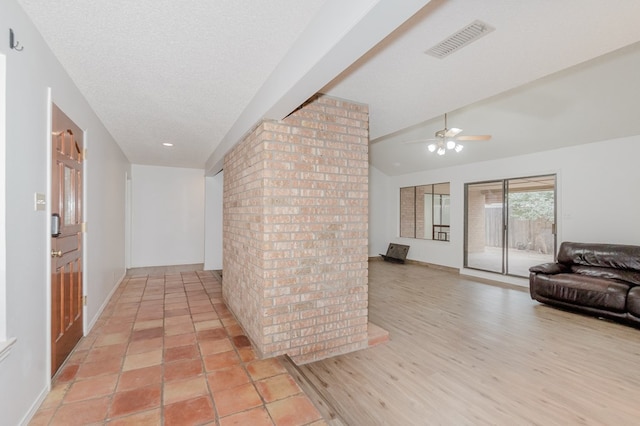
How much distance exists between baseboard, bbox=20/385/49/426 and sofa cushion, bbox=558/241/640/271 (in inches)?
253

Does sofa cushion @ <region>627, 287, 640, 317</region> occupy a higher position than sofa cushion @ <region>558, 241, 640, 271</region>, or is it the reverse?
sofa cushion @ <region>558, 241, 640, 271</region>

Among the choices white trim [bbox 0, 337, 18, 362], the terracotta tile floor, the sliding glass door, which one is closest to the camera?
white trim [bbox 0, 337, 18, 362]

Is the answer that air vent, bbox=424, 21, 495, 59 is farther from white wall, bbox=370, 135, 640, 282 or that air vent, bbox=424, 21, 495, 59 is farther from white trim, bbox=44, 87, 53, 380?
white wall, bbox=370, 135, 640, 282

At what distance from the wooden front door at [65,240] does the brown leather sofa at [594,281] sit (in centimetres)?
583

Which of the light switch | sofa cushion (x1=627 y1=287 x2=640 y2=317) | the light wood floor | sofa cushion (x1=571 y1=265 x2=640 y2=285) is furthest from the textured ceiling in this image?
sofa cushion (x1=571 y1=265 x2=640 y2=285)

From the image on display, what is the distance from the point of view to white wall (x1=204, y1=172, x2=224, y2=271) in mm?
6402

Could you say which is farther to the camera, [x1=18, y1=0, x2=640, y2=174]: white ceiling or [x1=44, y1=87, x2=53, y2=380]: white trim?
[x1=44, y1=87, x2=53, y2=380]: white trim

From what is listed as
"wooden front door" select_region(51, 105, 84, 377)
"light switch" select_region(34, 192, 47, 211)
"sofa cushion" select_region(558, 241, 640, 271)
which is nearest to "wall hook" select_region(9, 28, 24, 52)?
"wooden front door" select_region(51, 105, 84, 377)

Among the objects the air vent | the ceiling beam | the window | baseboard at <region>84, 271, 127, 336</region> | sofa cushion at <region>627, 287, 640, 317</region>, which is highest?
the air vent

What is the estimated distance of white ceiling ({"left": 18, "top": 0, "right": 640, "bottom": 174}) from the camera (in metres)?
1.51

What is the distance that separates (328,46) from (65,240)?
2599mm

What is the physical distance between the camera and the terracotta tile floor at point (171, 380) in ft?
5.69

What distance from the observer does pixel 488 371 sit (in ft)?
8.43

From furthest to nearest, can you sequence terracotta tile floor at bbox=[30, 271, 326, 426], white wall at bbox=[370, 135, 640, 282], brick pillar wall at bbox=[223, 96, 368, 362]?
white wall at bbox=[370, 135, 640, 282] < brick pillar wall at bbox=[223, 96, 368, 362] < terracotta tile floor at bbox=[30, 271, 326, 426]
